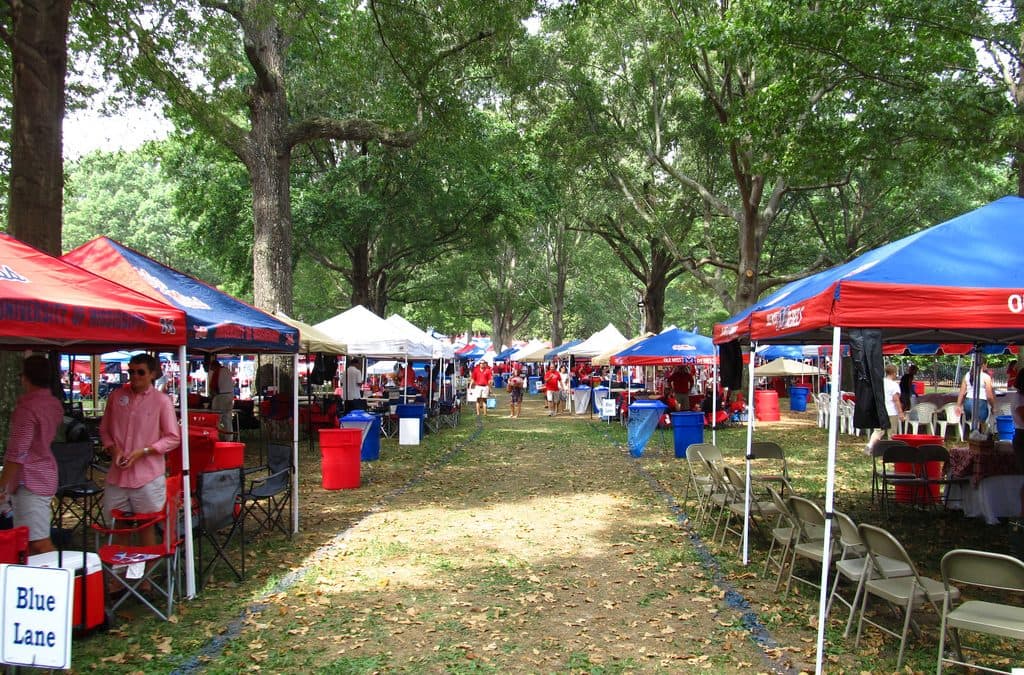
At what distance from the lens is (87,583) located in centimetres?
465

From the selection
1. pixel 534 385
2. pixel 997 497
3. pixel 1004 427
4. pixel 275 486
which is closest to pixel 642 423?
pixel 997 497

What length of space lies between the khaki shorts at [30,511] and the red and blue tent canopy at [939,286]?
5.31 metres

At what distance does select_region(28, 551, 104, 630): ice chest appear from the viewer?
14.9 ft

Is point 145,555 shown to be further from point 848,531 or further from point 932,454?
point 932,454

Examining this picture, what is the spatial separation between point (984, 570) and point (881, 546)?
0.65 metres

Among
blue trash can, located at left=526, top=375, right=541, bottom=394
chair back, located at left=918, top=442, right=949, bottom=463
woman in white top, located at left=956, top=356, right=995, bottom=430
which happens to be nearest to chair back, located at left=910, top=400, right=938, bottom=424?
woman in white top, located at left=956, top=356, right=995, bottom=430

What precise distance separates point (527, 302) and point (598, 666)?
47547 millimetres

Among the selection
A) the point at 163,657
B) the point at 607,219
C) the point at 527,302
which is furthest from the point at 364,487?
the point at 527,302

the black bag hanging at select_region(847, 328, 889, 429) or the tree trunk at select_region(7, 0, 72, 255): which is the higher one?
the tree trunk at select_region(7, 0, 72, 255)

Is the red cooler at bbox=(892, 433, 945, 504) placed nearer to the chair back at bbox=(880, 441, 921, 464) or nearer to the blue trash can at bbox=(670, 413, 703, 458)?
the chair back at bbox=(880, 441, 921, 464)

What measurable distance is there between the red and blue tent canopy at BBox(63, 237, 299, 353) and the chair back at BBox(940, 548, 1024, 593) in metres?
5.29

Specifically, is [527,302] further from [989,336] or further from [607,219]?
[989,336]

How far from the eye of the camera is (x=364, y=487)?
1059cm

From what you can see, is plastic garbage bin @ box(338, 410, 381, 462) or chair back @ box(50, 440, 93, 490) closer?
chair back @ box(50, 440, 93, 490)
